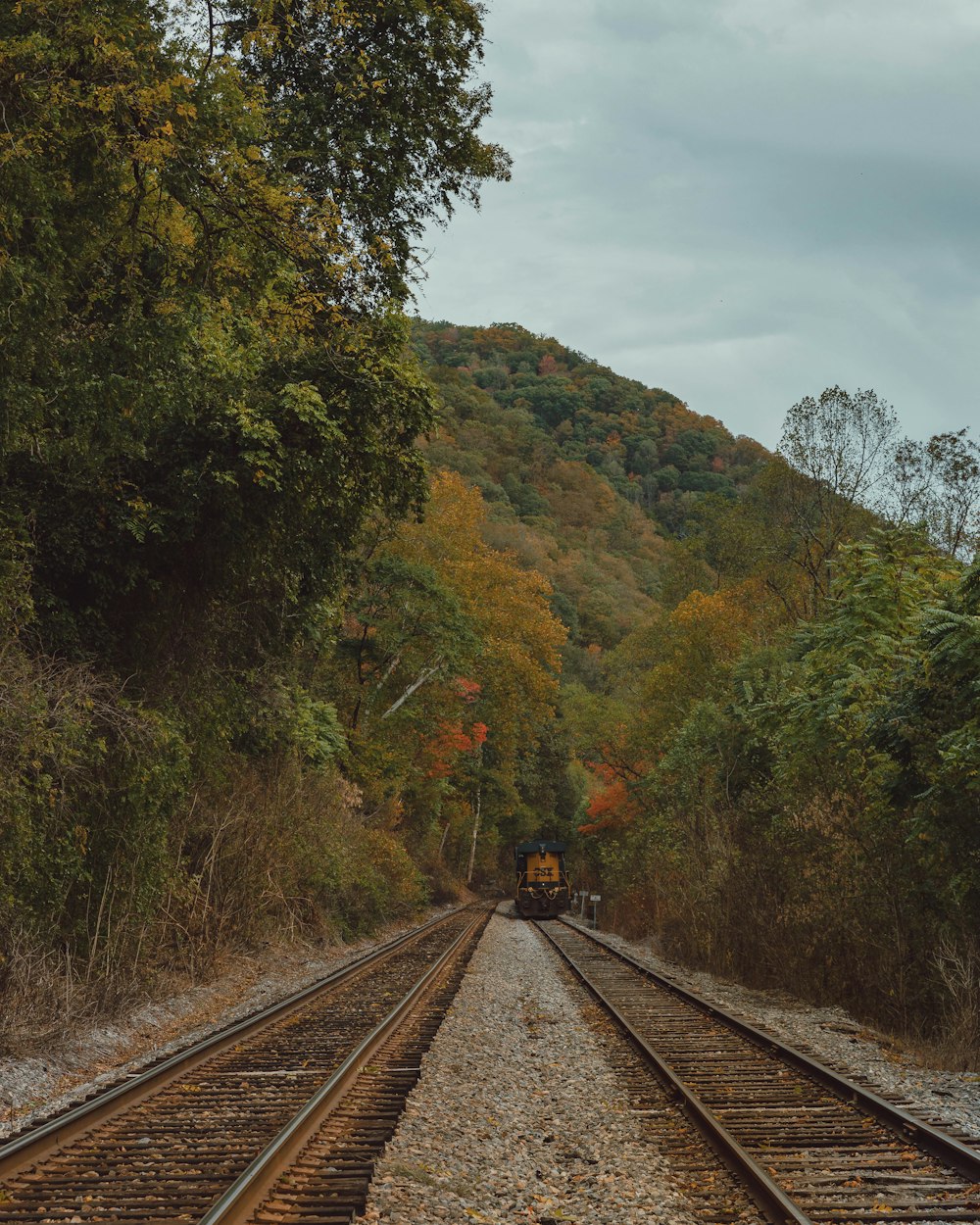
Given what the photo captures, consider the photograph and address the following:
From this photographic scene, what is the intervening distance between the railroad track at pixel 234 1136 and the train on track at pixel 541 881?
2885cm

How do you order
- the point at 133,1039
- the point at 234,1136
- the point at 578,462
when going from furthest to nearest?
1. the point at 578,462
2. the point at 133,1039
3. the point at 234,1136

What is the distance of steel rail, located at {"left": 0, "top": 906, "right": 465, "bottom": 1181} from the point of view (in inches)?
237

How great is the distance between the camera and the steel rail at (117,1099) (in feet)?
19.7

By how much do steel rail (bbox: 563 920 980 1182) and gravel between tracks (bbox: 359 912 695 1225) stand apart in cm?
159

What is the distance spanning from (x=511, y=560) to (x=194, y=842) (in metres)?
24.2

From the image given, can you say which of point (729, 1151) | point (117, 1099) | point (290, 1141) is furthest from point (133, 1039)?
point (729, 1151)

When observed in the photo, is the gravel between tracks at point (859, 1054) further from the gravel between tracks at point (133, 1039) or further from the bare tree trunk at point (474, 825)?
the bare tree trunk at point (474, 825)

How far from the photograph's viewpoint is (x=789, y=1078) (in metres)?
8.73

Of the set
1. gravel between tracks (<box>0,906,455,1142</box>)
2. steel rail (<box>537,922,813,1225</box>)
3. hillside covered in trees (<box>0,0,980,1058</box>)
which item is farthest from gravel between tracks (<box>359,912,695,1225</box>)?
hillside covered in trees (<box>0,0,980,1058</box>)

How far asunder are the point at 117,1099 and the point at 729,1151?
4.11 meters

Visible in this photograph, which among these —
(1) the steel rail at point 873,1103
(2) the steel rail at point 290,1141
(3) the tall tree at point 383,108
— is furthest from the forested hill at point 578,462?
(2) the steel rail at point 290,1141

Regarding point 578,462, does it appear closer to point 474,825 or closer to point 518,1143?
point 474,825

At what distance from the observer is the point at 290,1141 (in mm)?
6211

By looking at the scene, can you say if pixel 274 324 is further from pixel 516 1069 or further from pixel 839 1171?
pixel 839 1171
